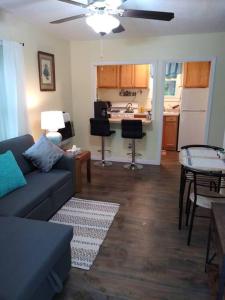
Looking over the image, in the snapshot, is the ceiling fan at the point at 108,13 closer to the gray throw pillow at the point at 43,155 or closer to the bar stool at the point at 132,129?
the gray throw pillow at the point at 43,155

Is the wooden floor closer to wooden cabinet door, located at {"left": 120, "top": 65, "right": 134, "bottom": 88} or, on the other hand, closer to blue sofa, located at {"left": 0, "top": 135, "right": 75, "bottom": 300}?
blue sofa, located at {"left": 0, "top": 135, "right": 75, "bottom": 300}

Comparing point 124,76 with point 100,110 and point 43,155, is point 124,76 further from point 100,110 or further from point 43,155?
point 43,155

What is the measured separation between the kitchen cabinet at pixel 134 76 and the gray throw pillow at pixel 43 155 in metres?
3.42

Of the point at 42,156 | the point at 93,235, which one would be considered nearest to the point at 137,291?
the point at 93,235

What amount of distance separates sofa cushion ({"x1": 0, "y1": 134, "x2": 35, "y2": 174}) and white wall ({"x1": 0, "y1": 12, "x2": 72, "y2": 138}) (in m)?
0.63

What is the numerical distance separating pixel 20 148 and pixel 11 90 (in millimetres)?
791

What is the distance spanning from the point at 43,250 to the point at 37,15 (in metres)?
2.94

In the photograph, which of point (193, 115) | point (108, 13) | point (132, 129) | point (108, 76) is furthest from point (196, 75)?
point (108, 13)

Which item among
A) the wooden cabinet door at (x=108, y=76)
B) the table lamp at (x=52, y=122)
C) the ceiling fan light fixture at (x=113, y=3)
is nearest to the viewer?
the ceiling fan light fixture at (x=113, y=3)

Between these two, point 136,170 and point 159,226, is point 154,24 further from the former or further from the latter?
point 159,226

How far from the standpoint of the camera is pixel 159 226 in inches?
105

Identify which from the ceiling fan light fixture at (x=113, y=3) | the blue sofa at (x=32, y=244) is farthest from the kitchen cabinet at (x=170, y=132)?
the ceiling fan light fixture at (x=113, y=3)

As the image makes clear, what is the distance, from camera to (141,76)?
5.80 meters

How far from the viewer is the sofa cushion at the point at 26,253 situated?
127 centimetres
